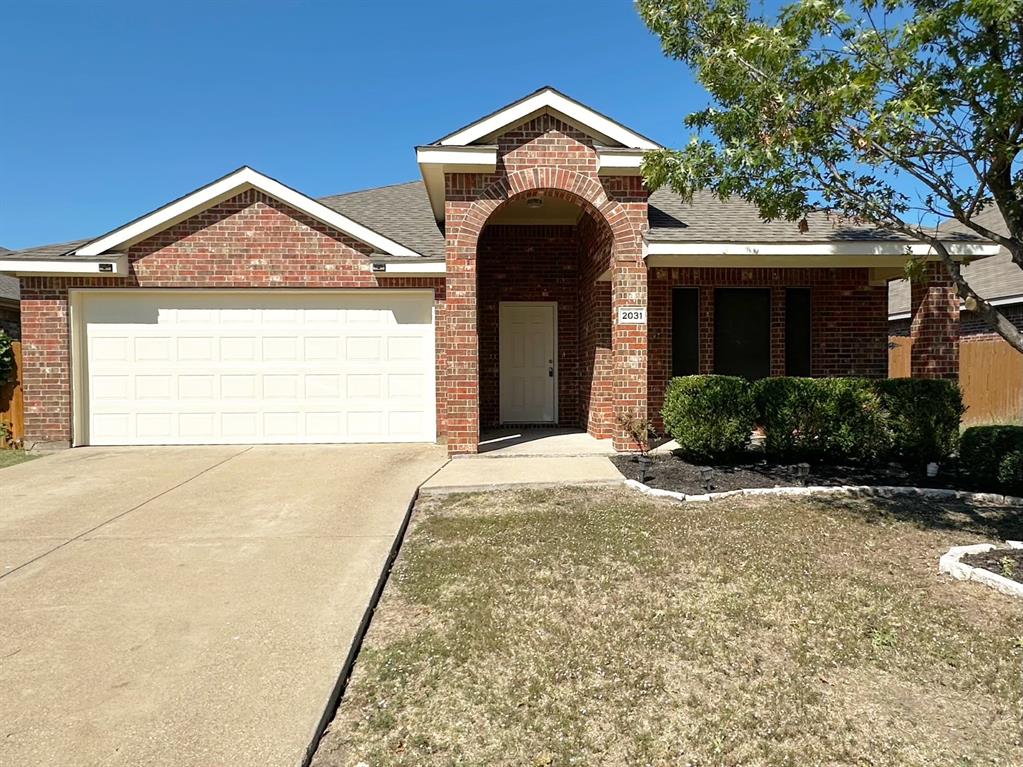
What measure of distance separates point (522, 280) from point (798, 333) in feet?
16.6

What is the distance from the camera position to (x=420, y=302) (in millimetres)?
9430

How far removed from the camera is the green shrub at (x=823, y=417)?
7293 mm

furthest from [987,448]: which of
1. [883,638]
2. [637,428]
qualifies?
[883,638]

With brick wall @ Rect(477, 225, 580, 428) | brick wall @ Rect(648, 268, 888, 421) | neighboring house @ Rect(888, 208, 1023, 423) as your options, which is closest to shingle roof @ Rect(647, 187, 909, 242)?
brick wall @ Rect(648, 268, 888, 421)

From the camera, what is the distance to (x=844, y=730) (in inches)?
97.8

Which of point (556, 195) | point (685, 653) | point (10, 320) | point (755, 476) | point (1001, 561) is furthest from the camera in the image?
point (10, 320)

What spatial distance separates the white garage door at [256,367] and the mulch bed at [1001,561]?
23.1 feet

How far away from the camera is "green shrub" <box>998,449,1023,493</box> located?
595 centimetres

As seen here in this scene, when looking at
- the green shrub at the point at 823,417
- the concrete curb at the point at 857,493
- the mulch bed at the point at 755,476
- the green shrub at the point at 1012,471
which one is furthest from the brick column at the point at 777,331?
the green shrub at the point at 1012,471

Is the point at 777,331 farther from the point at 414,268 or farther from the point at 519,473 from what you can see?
the point at 414,268

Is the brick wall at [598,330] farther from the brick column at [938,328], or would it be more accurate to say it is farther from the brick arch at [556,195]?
the brick column at [938,328]

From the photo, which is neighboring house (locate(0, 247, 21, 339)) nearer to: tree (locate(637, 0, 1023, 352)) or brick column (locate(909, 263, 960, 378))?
tree (locate(637, 0, 1023, 352))

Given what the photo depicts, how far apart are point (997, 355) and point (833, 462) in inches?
314

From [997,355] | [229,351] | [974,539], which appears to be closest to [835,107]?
[974,539]
